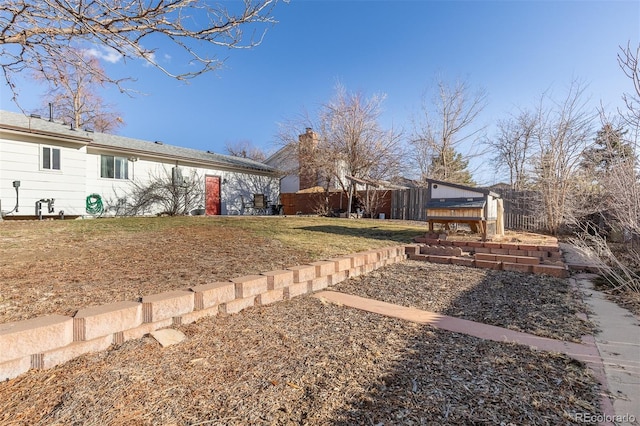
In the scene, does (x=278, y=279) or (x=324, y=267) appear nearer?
(x=278, y=279)

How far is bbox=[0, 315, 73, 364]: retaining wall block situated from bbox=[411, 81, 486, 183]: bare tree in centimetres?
1619

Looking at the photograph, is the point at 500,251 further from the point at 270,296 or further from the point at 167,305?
the point at 167,305

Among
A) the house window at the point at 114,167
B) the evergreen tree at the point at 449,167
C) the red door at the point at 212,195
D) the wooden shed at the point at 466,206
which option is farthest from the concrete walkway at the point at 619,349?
the red door at the point at 212,195

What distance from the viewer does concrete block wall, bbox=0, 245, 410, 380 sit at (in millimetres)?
1752

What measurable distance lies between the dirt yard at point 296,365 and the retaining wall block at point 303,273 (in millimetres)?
244

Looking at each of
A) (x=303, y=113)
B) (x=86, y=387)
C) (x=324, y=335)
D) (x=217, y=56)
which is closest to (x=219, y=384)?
(x=86, y=387)

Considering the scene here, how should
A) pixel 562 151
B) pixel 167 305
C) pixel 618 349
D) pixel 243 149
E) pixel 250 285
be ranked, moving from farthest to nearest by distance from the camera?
pixel 243 149
pixel 562 151
pixel 250 285
pixel 167 305
pixel 618 349

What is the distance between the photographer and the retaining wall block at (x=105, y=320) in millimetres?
1960

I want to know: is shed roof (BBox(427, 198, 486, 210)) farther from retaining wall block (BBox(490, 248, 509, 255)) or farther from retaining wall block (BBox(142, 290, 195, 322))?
retaining wall block (BBox(142, 290, 195, 322))

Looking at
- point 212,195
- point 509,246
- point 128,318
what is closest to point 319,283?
point 128,318

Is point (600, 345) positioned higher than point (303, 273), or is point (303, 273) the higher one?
point (303, 273)

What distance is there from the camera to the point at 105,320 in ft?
6.77

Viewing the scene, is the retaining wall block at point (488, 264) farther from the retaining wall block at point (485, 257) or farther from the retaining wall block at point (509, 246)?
the retaining wall block at point (509, 246)

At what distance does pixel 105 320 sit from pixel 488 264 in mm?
5165
